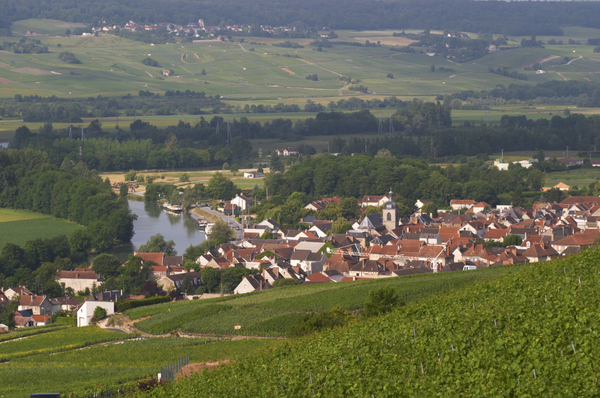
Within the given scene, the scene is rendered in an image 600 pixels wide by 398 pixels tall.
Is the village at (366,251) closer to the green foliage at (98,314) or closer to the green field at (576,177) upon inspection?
the green foliage at (98,314)

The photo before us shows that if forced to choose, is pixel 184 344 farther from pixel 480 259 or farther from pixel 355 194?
pixel 355 194

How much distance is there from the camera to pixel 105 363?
22.6 m

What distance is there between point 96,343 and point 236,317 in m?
4.86

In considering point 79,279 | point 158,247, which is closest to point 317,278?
point 79,279

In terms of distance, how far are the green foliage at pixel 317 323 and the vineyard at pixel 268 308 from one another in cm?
301

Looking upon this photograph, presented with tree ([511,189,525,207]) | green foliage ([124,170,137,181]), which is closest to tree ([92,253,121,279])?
tree ([511,189,525,207])

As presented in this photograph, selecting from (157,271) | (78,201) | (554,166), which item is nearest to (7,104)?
(78,201)

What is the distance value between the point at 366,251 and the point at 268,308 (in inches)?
887

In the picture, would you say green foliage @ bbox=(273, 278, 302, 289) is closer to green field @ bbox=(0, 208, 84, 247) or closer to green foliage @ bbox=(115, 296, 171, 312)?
green foliage @ bbox=(115, 296, 171, 312)

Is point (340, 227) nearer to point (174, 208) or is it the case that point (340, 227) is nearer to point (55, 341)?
point (174, 208)

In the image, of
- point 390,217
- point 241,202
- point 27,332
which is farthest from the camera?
point 241,202

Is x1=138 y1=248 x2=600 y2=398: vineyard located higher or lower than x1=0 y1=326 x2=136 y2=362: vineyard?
higher

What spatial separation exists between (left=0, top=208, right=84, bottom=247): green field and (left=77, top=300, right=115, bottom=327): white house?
2198 centimetres

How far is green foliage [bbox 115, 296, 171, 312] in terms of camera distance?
3559cm
